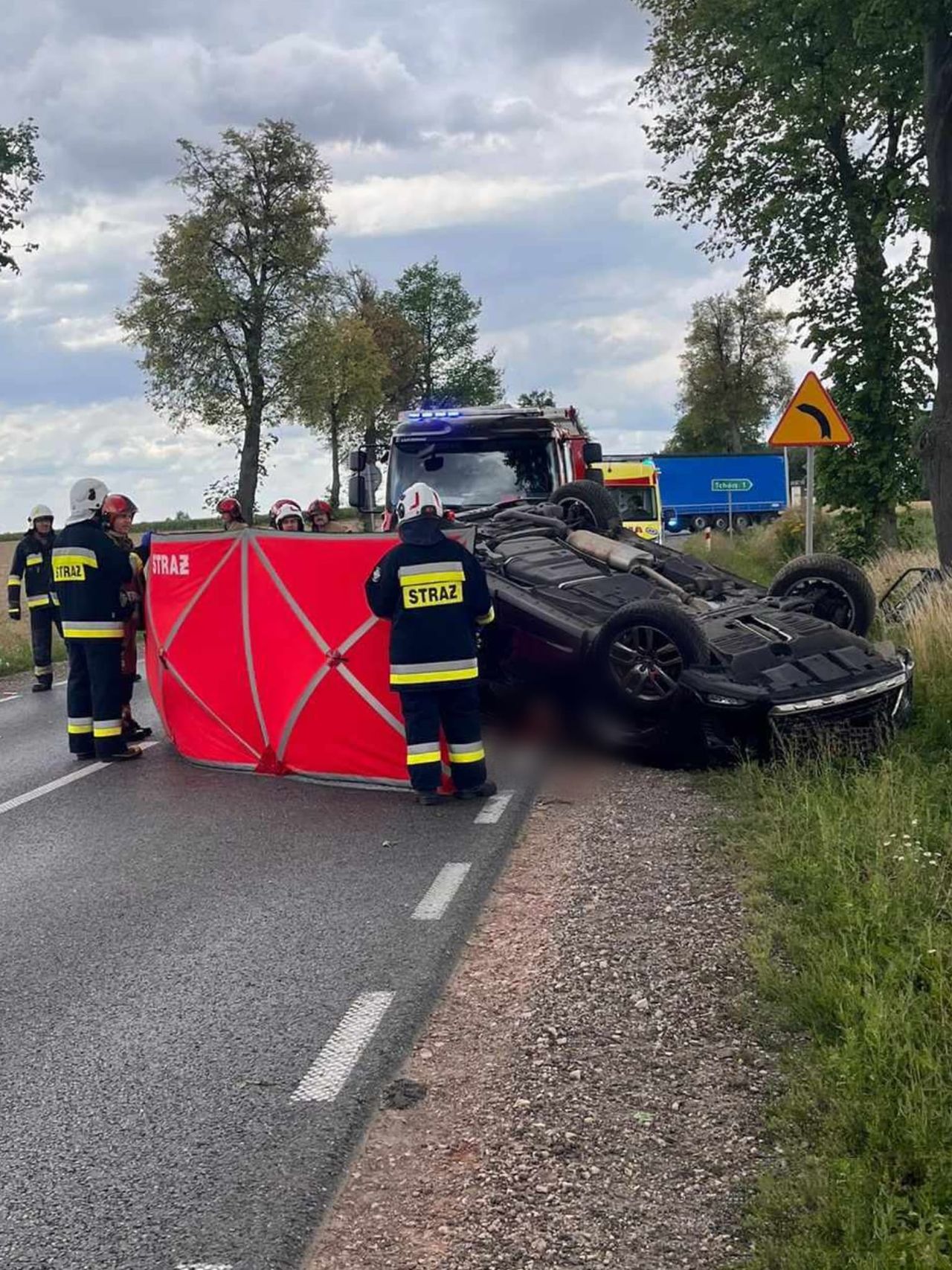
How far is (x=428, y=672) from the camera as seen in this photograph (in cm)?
785

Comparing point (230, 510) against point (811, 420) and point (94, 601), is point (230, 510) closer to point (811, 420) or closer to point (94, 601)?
point (94, 601)

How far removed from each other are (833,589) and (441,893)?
5.26 m

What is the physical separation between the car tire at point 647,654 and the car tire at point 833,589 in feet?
6.70

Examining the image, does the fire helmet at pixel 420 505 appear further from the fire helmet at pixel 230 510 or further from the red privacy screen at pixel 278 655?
the fire helmet at pixel 230 510

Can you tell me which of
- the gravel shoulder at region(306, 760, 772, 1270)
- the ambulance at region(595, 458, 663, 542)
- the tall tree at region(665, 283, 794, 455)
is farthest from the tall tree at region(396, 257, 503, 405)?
the gravel shoulder at region(306, 760, 772, 1270)

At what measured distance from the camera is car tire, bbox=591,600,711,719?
8.12 m

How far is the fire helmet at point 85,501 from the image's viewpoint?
9.62m

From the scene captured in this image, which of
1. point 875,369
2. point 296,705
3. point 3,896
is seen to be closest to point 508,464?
point 296,705

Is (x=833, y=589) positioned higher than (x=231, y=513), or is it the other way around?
(x=231, y=513)

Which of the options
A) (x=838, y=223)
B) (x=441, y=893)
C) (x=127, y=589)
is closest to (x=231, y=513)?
(x=127, y=589)

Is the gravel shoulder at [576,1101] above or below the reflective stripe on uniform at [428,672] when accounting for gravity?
below

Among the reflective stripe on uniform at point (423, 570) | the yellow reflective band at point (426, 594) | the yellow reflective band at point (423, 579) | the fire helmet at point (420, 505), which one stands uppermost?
the fire helmet at point (420, 505)

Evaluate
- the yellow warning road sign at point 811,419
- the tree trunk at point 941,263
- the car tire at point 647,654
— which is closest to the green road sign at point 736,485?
the tree trunk at point 941,263

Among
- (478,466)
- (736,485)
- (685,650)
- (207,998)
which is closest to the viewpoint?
(207,998)
